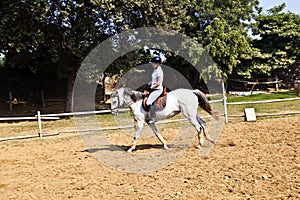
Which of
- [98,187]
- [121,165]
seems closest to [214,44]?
[121,165]

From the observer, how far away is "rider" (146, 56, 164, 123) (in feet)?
24.0

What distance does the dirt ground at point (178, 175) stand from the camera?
4598 millimetres

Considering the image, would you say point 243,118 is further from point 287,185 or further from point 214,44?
point 214,44

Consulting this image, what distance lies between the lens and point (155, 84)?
738 centimetres

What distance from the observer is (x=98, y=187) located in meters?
5.11

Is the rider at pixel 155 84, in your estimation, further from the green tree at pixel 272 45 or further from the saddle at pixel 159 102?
the green tree at pixel 272 45

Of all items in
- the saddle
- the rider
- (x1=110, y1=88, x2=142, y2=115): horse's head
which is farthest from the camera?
(x1=110, y1=88, x2=142, y2=115): horse's head

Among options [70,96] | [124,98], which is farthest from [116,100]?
[70,96]

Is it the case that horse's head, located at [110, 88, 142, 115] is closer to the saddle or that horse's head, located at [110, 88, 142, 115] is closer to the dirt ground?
the saddle

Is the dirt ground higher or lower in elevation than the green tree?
lower

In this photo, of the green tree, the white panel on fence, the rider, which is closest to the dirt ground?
the rider

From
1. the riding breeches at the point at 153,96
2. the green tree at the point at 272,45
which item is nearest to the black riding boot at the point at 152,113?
the riding breeches at the point at 153,96

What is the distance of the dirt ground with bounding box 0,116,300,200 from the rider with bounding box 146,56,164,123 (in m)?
1.06

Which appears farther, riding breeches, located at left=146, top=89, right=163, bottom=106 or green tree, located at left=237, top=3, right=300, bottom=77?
green tree, located at left=237, top=3, right=300, bottom=77
